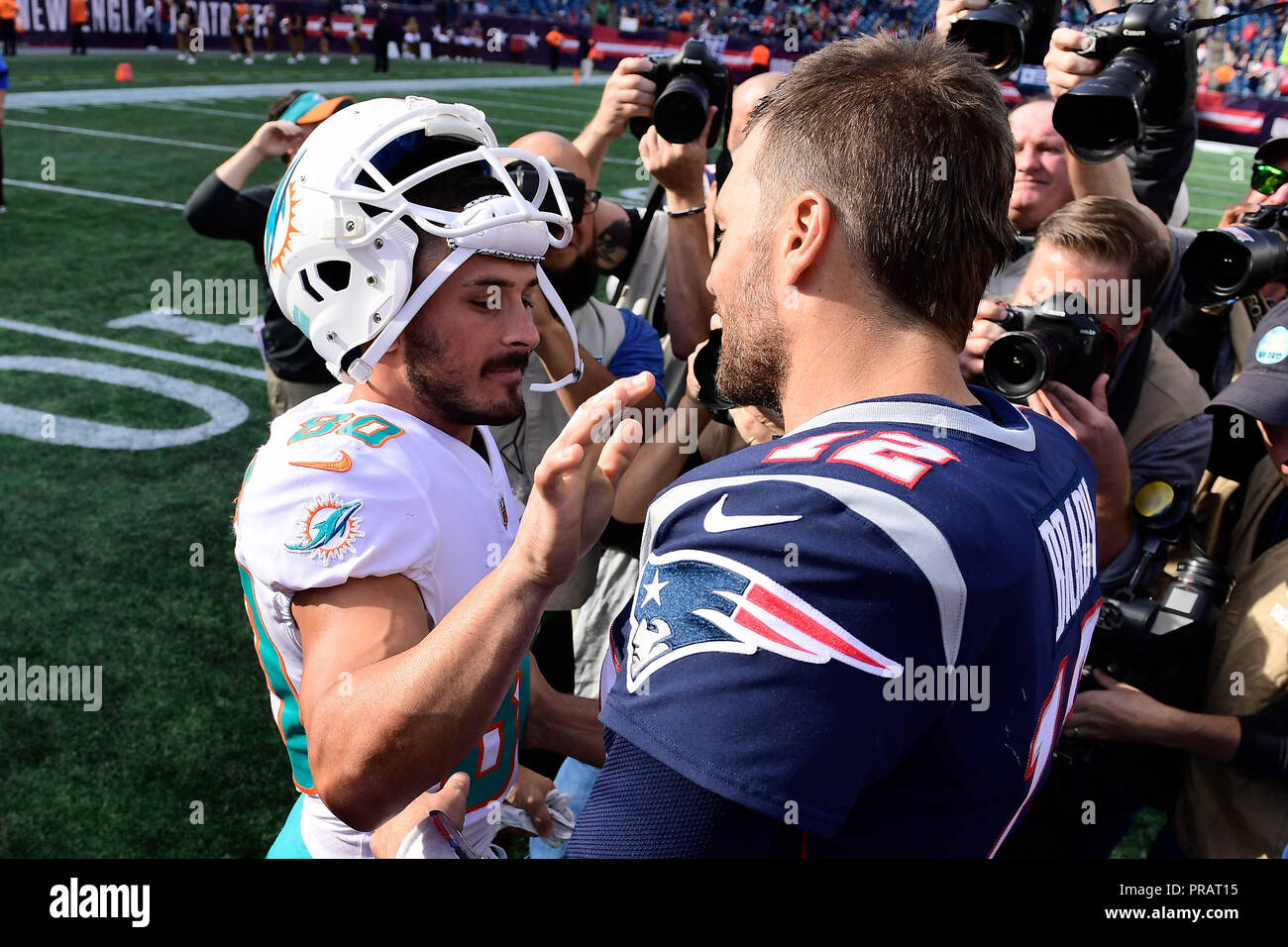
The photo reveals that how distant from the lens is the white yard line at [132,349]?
23.1 feet

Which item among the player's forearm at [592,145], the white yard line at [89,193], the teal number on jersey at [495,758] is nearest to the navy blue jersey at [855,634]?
the teal number on jersey at [495,758]

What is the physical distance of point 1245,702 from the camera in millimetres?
2428

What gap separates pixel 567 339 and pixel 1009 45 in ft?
5.09

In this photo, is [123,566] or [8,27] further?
[8,27]

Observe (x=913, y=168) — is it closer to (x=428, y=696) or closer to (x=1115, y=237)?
(x=428, y=696)

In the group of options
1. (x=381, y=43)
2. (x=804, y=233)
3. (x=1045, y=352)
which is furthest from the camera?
(x=381, y=43)

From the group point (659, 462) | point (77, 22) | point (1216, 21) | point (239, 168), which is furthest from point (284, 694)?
point (77, 22)

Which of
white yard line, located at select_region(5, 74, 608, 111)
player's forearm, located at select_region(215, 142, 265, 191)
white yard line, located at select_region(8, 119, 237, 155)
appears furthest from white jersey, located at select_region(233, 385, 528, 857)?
white yard line, located at select_region(5, 74, 608, 111)

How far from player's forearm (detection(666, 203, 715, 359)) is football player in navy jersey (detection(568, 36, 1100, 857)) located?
71.3 inches

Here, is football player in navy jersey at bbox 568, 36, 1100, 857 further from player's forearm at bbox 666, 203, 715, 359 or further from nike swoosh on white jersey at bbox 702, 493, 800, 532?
player's forearm at bbox 666, 203, 715, 359

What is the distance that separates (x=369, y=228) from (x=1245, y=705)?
7.29 ft

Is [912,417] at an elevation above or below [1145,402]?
above

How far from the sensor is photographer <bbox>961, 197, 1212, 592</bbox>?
2781 mm

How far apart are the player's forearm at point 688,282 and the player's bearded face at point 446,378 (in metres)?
1.36
